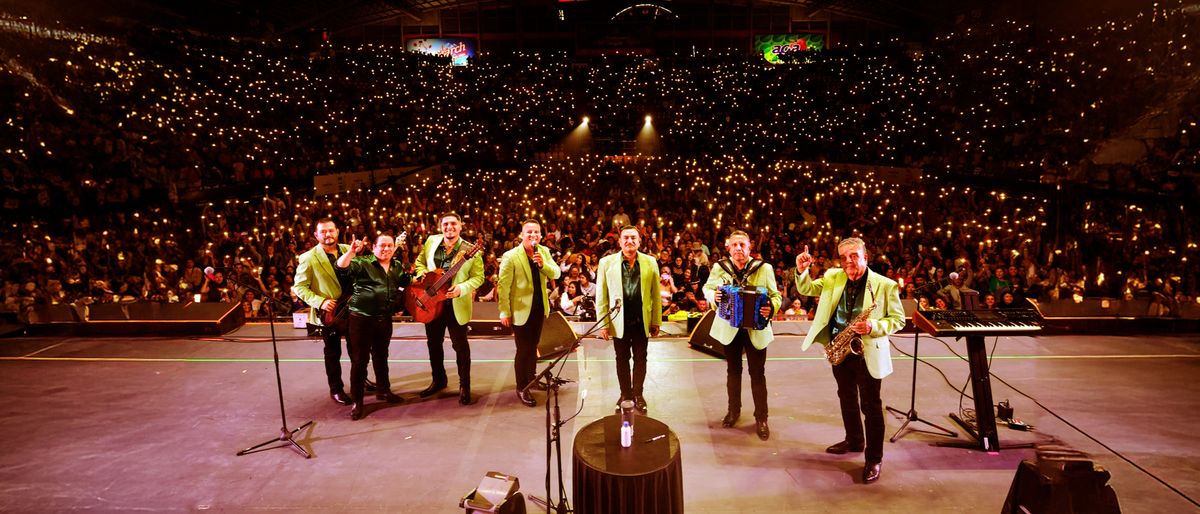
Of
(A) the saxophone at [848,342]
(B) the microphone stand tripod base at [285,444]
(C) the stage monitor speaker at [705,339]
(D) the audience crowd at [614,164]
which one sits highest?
(D) the audience crowd at [614,164]

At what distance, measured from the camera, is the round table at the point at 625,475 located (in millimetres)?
2576

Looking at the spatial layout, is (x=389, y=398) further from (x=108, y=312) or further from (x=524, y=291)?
(x=108, y=312)

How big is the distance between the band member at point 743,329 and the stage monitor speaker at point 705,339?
1.93m

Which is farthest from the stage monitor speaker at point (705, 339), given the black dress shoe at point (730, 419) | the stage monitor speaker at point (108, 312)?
the stage monitor speaker at point (108, 312)

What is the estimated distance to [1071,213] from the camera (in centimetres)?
1000

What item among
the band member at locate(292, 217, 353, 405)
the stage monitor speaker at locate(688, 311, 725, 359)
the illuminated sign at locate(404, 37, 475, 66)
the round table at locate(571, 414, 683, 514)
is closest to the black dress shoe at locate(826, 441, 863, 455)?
the round table at locate(571, 414, 683, 514)

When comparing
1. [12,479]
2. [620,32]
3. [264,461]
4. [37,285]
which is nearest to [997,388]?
[264,461]

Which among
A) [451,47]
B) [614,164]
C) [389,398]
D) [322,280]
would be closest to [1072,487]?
[389,398]

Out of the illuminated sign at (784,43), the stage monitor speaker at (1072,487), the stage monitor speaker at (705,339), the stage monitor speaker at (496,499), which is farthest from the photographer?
the illuminated sign at (784,43)

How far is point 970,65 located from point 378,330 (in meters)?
18.6

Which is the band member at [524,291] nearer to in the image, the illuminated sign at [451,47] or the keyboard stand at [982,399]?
the keyboard stand at [982,399]

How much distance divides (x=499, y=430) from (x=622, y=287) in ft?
5.07

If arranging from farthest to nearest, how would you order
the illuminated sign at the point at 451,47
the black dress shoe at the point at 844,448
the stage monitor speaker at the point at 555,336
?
1. the illuminated sign at the point at 451,47
2. the stage monitor speaker at the point at 555,336
3. the black dress shoe at the point at 844,448

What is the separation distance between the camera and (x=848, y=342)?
3713 millimetres
